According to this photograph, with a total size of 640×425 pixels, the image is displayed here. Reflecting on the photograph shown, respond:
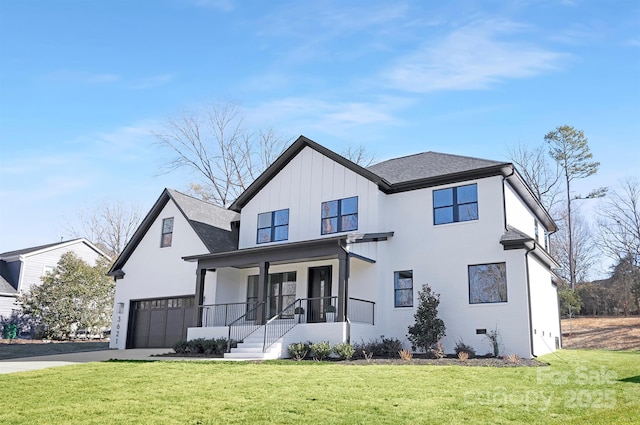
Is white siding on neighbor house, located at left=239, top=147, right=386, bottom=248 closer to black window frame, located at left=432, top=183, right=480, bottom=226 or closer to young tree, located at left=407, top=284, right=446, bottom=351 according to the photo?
black window frame, located at left=432, top=183, right=480, bottom=226

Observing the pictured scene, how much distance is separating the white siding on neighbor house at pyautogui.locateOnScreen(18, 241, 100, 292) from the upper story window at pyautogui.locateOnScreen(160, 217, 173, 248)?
42.8 ft

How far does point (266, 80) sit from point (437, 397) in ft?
35.8

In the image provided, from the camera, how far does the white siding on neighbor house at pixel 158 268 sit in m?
23.5

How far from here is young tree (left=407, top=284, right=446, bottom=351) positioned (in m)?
17.4

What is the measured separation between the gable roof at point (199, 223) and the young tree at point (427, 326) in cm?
938

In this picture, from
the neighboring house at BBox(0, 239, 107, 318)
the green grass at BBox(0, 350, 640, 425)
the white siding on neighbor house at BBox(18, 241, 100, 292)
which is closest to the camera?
the green grass at BBox(0, 350, 640, 425)

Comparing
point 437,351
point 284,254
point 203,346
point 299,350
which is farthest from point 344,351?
point 203,346

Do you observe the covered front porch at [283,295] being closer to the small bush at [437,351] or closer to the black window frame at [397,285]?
the black window frame at [397,285]

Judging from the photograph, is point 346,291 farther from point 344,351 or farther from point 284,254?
point 284,254

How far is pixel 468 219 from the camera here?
18.7 meters

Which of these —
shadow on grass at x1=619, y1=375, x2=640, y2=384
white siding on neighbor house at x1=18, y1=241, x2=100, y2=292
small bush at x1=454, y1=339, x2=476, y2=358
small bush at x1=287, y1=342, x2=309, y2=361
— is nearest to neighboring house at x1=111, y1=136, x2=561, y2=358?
small bush at x1=454, y1=339, x2=476, y2=358

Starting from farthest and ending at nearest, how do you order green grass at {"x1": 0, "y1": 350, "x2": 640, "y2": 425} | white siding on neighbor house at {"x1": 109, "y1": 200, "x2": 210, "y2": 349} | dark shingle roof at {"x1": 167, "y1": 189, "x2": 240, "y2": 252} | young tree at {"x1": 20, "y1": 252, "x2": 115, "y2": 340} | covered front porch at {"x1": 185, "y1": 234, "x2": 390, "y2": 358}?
young tree at {"x1": 20, "y1": 252, "x2": 115, "y2": 340} < white siding on neighbor house at {"x1": 109, "y1": 200, "x2": 210, "y2": 349} < dark shingle roof at {"x1": 167, "y1": 189, "x2": 240, "y2": 252} < covered front porch at {"x1": 185, "y1": 234, "x2": 390, "y2": 358} < green grass at {"x1": 0, "y1": 350, "x2": 640, "y2": 425}

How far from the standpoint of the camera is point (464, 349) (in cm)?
1719

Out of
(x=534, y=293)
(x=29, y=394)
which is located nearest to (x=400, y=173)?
(x=534, y=293)
